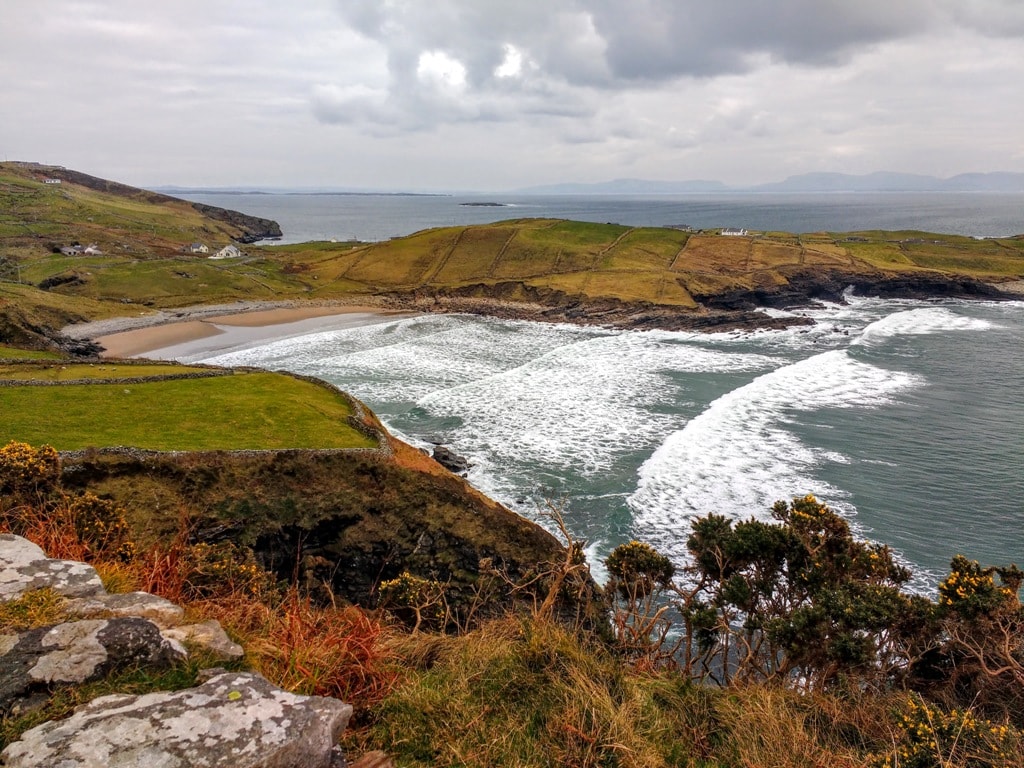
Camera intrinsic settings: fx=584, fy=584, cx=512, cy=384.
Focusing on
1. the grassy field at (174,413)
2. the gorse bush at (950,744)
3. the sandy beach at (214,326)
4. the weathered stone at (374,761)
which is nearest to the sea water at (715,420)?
the sandy beach at (214,326)

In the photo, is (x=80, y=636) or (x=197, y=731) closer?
(x=197, y=731)

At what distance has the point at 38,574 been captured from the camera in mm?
5090

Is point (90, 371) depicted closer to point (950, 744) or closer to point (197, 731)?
point (197, 731)

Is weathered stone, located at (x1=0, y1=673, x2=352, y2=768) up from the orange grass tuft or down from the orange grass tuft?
up

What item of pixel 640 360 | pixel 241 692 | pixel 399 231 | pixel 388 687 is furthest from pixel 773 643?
pixel 399 231

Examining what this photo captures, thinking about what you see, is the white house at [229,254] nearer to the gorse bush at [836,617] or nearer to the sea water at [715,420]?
the sea water at [715,420]

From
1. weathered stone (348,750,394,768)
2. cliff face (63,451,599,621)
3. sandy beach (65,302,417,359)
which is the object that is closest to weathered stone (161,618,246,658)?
weathered stone (348,750,394,768)

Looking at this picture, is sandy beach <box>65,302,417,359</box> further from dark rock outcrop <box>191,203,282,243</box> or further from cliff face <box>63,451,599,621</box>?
dark rock outcrop <box>191,203,282,243</box>

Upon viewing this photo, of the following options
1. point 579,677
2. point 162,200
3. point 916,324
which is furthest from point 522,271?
point 162,200

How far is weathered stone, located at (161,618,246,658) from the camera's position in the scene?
4.56 meters

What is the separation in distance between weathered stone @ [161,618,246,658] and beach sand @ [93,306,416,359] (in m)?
52.1

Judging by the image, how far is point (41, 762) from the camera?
3.10m

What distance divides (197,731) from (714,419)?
32.9 m

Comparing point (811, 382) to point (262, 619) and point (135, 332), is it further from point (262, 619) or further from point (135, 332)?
point (135, 332)
